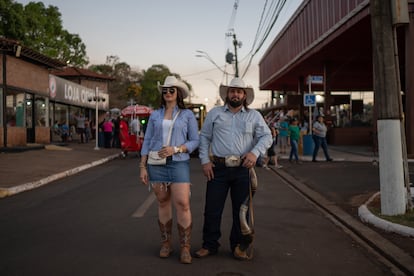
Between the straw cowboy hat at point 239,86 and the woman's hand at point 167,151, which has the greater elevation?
the straw cowboy hat at point 239,86

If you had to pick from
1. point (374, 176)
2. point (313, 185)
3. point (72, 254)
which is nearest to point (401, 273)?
point (72, 254)

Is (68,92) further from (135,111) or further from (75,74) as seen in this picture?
(75,74)

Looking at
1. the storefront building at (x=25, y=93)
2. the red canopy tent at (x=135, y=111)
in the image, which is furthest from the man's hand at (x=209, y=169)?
the red canopy tent at (x=135, y=111)

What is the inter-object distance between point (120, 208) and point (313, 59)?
1950 centimetres

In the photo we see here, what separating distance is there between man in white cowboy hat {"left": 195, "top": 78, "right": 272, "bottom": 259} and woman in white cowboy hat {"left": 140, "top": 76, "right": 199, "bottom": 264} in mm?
192

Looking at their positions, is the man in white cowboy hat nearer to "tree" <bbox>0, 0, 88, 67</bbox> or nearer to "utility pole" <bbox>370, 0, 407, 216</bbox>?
"utility pole" <bbox>370, 0, 407, 216</bbox>

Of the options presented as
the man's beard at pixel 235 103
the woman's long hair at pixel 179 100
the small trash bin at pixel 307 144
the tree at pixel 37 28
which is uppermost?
the tree at pixel 37 28

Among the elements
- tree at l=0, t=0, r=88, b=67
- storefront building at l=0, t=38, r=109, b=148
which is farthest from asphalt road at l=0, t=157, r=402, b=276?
tree at l=0, t=0, r=88, b=67

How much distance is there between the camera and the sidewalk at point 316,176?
6809mm

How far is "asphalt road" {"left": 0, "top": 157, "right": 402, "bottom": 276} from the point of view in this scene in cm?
469

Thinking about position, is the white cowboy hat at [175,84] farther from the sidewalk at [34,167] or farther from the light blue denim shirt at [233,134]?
the sidewalk at [34,167]

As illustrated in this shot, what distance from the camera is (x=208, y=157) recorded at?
16.2 ft

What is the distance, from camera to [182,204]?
16.0ft

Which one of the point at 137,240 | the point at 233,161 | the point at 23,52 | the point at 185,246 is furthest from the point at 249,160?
the point at 23,52
